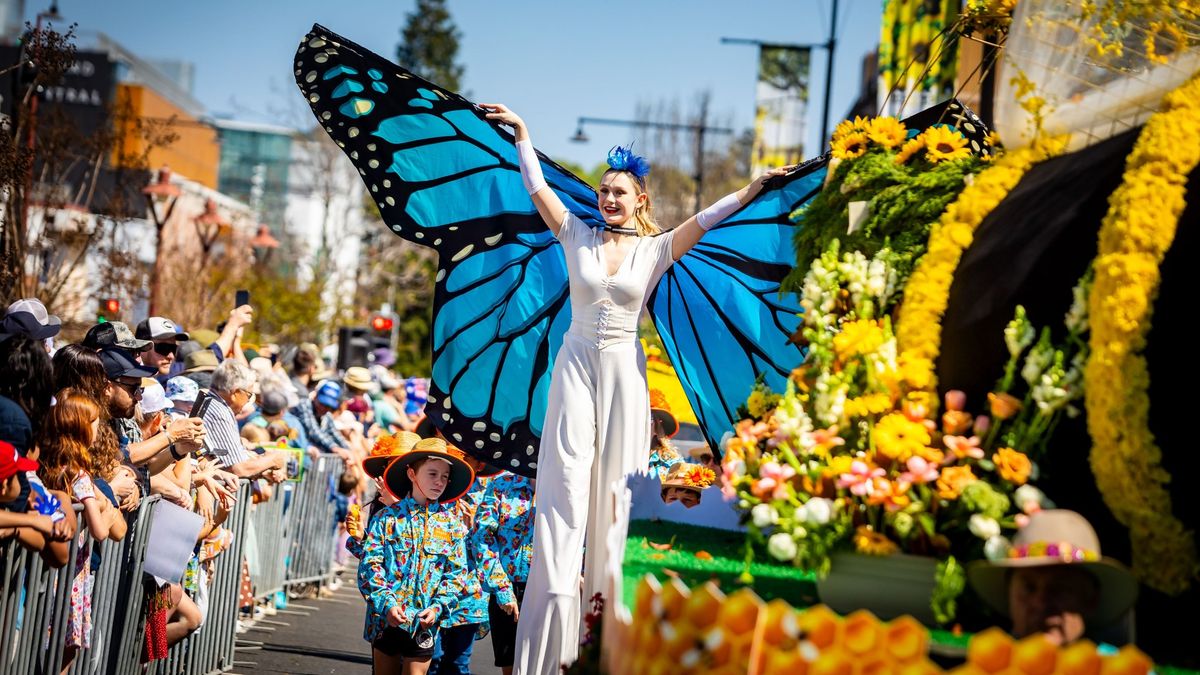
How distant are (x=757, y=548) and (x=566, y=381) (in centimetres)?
140

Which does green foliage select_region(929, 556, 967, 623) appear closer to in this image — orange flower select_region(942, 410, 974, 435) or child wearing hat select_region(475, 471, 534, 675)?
orange flower select_region(942, 410, 974, 435)

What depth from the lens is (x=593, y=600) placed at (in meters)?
4.74

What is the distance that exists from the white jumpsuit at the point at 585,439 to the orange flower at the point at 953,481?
1.92m

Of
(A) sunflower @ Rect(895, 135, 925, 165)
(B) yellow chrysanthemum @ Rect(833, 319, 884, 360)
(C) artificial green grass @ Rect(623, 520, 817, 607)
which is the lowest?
(C) artificial green grass @ Rect(623, 520, 817, 607)

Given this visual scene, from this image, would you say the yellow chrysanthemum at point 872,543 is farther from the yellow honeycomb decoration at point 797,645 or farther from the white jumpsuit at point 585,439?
the white jumpsuit at point 585,439

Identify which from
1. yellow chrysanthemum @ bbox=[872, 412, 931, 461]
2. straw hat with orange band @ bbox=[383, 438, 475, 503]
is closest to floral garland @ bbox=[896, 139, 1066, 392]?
yellow chrysanthemum @ bbox=[872, 412, 931, 461]

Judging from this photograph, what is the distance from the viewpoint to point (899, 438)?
12.7ft

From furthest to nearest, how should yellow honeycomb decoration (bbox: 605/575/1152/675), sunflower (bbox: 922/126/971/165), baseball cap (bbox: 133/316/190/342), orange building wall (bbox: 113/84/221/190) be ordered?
orange building wall (bbox: 113/84/221/190) < baseball cap (bbox: 133/316/190/342) < sunflower (bbox: 922/126/971/165) < yellow honeycomb decoration (bbox: 605/575/1152/675)

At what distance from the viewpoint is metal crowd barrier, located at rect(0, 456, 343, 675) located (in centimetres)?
551

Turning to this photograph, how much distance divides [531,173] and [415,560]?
2.05m

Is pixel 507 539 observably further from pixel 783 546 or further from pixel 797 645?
pixel 797 645

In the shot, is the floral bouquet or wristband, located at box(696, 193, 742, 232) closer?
the floral bouquet

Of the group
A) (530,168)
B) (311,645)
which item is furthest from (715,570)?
(311,645)

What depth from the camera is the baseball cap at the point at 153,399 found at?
7.39 m
